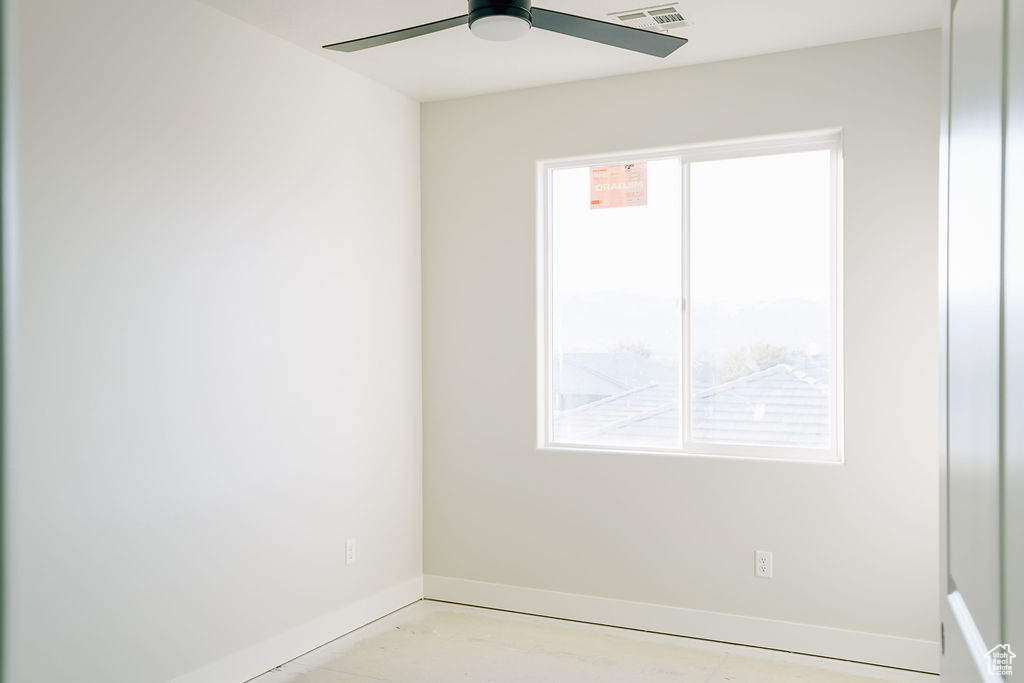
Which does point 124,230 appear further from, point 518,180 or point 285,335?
point 518,180

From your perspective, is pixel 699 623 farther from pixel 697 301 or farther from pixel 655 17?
pixel 655 17

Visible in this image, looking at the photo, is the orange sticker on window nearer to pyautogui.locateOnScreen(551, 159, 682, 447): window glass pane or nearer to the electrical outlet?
pyautogui.locateOnScreen(551, 159, 682, 447): window glass pane

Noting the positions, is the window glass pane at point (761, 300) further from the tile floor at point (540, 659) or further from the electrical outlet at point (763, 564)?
the tile floor at point (540, 659)

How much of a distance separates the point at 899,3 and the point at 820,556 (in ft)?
7.84

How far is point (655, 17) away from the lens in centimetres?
319

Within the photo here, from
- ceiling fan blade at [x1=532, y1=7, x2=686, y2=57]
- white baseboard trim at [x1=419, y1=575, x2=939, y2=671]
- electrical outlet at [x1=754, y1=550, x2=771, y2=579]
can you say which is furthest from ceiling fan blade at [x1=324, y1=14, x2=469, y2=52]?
white baseboard trim at [x1=419, y1=575, x2=939, y2=671]

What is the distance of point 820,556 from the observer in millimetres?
3516

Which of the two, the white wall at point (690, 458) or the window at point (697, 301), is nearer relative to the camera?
the white wall at point (690, 458)

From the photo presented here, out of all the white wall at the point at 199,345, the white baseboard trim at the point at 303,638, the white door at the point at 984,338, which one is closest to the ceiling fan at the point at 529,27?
the white wall at the point at 199,345

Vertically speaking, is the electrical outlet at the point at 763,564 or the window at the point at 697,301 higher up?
the window at the point at 697,301

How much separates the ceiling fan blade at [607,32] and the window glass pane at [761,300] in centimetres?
139

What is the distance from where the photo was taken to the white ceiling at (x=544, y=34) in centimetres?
309

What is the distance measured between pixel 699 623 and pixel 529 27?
2.85 metres

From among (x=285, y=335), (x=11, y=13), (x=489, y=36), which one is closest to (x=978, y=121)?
(x=11, y=13)
